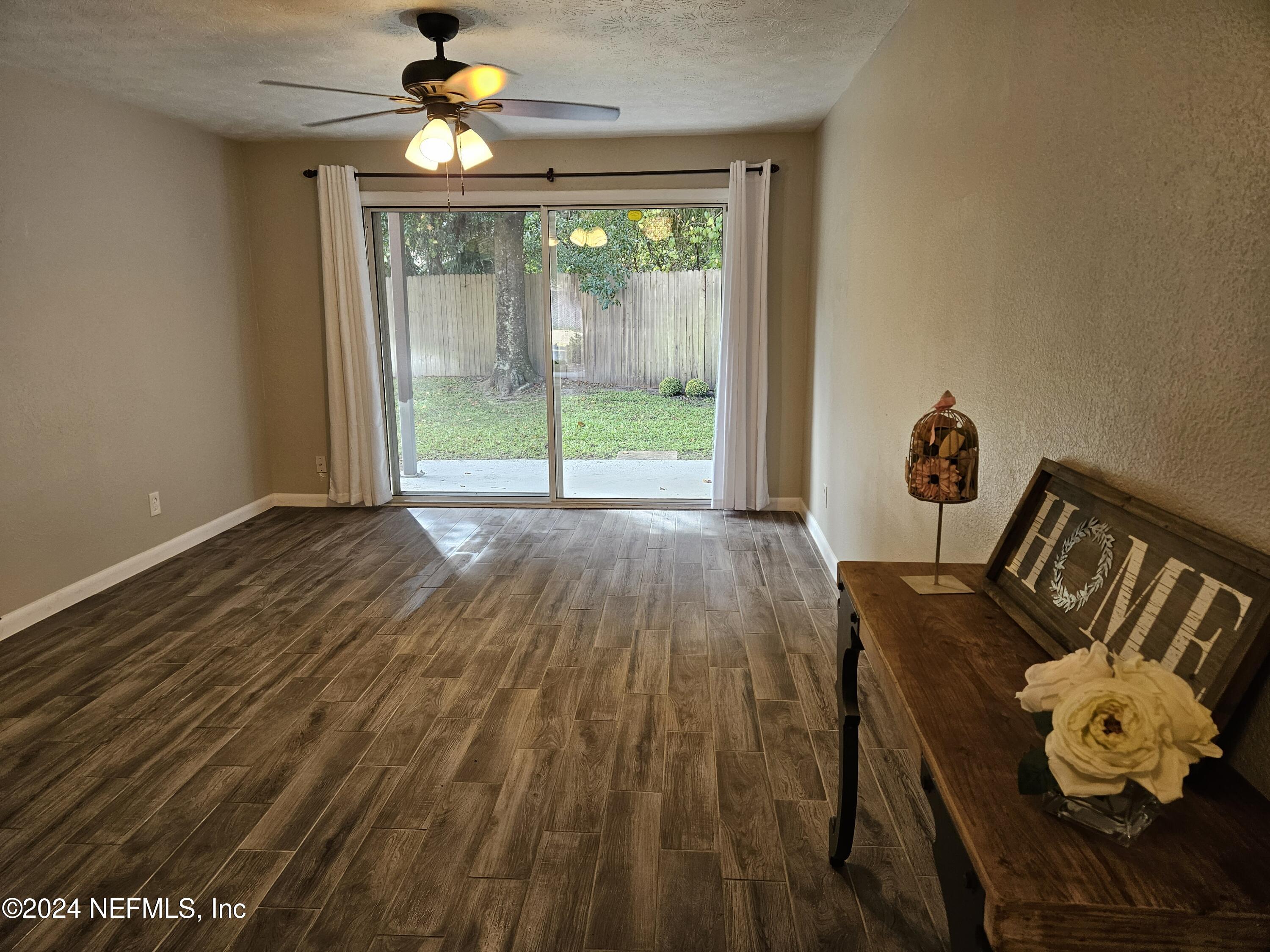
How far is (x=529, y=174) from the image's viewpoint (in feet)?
17.6

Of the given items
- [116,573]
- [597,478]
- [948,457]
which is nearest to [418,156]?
[948,457]

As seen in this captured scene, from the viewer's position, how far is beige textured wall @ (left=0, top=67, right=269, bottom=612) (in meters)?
3.63

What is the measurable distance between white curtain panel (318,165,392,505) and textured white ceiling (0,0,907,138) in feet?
2.31

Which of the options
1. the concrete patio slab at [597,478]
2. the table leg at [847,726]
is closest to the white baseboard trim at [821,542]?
the concrete patio slab at [597,478]

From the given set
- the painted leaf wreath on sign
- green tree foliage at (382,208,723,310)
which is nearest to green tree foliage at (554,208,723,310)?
green tree foliage at (382,208,723,310)

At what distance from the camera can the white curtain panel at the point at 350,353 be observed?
5355 mm

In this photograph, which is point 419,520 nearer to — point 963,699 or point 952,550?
point 952,550

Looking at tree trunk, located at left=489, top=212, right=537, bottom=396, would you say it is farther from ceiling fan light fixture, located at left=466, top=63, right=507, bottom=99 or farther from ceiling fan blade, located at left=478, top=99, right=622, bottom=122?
ceiling fan light fixture, located at left=466, top=63, right=507, bottom=99

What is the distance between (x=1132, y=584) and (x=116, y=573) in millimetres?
4605

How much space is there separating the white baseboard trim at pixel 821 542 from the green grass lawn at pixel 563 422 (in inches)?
34.6

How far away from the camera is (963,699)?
49.8 inches

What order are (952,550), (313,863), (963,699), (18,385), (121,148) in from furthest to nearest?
1. (121,148)
2. (18,385)
3. (952,550)
4. (313,863)
5. (963,699)

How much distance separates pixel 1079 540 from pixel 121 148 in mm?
4886

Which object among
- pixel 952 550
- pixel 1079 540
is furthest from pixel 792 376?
pixel 1079 540
